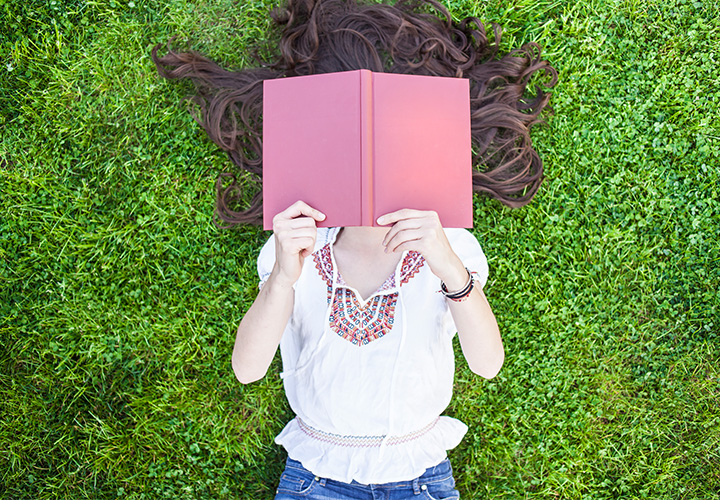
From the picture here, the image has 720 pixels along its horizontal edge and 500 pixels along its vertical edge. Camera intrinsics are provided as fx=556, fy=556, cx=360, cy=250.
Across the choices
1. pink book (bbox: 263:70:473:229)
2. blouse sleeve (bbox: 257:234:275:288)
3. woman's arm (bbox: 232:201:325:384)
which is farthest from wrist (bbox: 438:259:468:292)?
blouse sleeve (bbox: 257:234:275:288)

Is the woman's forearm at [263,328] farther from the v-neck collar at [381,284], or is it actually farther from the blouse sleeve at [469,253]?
the blouse sleeve at [469,253]

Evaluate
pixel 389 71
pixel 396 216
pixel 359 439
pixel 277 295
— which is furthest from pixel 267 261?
pixel 389 71

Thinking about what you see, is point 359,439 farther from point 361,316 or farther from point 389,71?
point 389,71

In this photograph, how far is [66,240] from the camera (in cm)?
269

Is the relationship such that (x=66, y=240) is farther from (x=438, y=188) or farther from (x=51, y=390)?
(x=438, y=188)

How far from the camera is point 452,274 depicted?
1.80 meters

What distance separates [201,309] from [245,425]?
600mm

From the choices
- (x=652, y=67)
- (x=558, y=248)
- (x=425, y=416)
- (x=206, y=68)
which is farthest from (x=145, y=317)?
(x=652, y=67)

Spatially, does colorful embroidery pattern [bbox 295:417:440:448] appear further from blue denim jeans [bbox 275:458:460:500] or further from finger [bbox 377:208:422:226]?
finger [bbox 377:208:422:226]

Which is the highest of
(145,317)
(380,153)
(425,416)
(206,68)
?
(380,153)

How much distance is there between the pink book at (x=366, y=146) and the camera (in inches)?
65.8

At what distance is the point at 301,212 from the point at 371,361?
0.68 m

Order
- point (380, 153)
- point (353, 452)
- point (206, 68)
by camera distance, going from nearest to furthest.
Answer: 1. point (380, 153)
2. point (353, 452)
3. point (206, 68)

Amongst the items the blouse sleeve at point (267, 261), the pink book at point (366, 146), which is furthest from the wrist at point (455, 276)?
the blouse sleeve at point (267, 261)
